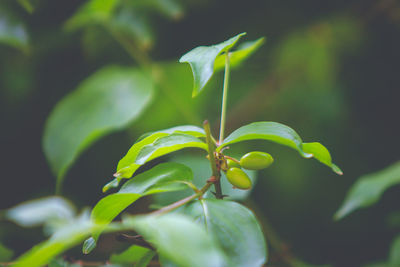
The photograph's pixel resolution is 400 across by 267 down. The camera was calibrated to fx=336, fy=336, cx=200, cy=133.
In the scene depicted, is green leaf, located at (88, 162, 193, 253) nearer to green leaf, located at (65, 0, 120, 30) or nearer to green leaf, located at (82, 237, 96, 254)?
green leaf, located at (82, 237, 96, 254)

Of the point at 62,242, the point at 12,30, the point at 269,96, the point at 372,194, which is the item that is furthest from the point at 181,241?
the point at 269,96

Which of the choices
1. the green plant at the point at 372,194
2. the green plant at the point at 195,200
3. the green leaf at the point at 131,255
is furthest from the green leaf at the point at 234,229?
the green plant at the point at 372,194

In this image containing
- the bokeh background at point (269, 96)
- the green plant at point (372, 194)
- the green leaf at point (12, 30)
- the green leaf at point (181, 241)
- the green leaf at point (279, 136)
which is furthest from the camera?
the bokeh background at point (269, 96)

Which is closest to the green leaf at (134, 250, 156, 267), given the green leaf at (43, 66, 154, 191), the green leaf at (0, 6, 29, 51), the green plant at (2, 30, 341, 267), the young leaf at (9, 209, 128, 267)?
the green plant at (2, 30, 341, 267)

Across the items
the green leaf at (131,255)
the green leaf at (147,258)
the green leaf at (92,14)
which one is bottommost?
the green leaf at (131,255)

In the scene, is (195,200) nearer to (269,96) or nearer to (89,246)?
(89,246)

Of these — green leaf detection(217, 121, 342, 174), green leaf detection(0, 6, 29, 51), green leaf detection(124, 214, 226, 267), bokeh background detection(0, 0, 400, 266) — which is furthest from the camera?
bokeh background detection(0, 0, 400, 266)

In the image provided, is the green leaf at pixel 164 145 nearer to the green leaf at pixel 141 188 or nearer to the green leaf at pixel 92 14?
the green leaf at pixel 141 188
